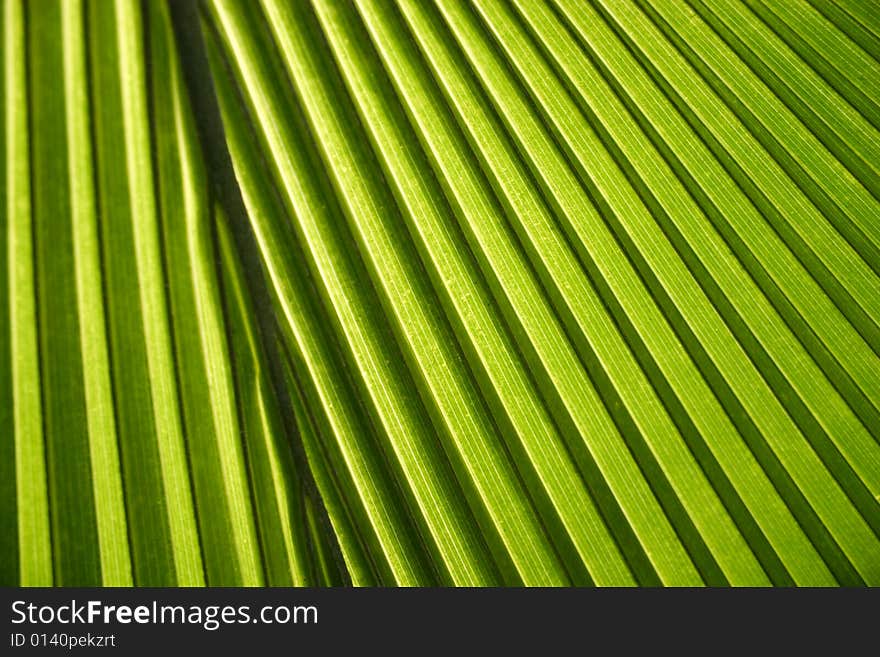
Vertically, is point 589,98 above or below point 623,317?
above

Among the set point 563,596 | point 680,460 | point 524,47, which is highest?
point 524,47

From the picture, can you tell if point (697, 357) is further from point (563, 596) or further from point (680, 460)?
point (563, 596)

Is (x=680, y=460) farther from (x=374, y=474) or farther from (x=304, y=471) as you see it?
(x=304, y=471)

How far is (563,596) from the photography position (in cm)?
89

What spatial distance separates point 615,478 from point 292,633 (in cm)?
57

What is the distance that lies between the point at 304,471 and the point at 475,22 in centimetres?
79

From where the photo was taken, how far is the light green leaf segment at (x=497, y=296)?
0.83 meters

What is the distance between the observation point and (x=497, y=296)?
2.97 ft

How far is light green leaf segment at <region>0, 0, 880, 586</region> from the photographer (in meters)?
0.83

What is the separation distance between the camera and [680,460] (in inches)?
35.7

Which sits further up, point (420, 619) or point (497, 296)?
point (497, 296)

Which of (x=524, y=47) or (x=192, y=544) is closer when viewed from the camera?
(x=192, y=544)

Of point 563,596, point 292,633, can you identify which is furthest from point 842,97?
point 292,633

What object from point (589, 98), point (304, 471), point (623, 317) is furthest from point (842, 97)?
point (304, 471)
